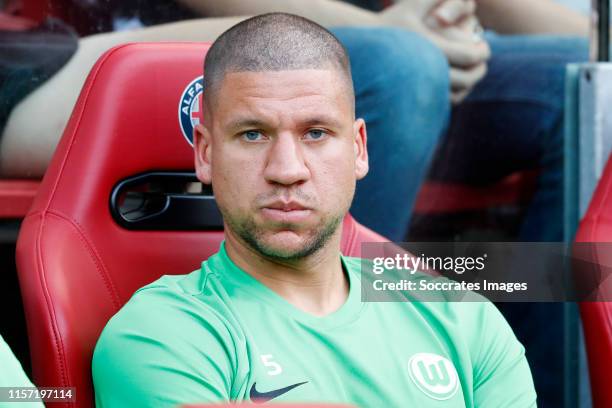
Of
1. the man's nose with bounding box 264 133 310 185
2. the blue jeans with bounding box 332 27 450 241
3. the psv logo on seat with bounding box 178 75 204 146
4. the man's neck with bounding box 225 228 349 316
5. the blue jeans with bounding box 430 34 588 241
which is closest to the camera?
the man's nose with bounding box 264 133 310 185

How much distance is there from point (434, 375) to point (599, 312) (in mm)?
384

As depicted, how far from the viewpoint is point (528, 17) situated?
235 cm

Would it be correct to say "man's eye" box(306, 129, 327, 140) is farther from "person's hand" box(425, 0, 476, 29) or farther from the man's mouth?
"person's hand" box(425, 0, 476, 29)

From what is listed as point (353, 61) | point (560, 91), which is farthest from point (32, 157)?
point (560, 91)

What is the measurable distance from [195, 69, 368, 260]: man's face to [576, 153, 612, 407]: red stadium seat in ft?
→ 1.65

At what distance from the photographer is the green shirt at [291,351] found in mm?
1222

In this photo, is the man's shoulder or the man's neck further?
the man's neck

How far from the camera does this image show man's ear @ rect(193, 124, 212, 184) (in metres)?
1.43

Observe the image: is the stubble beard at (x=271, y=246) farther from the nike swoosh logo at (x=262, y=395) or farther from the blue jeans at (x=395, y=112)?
the blue jeans at (x=395, y=112)

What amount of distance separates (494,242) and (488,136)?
0.25 m

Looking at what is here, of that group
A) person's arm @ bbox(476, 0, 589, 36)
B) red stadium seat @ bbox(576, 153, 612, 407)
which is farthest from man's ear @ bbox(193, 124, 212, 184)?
person's arm @ bbox(476, 0, 589, 36)

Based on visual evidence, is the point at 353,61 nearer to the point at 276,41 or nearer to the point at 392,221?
the point at 392,221

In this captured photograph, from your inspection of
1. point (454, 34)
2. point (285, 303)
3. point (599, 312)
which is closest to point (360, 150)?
point (285, 303)

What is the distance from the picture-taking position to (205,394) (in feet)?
3.92
